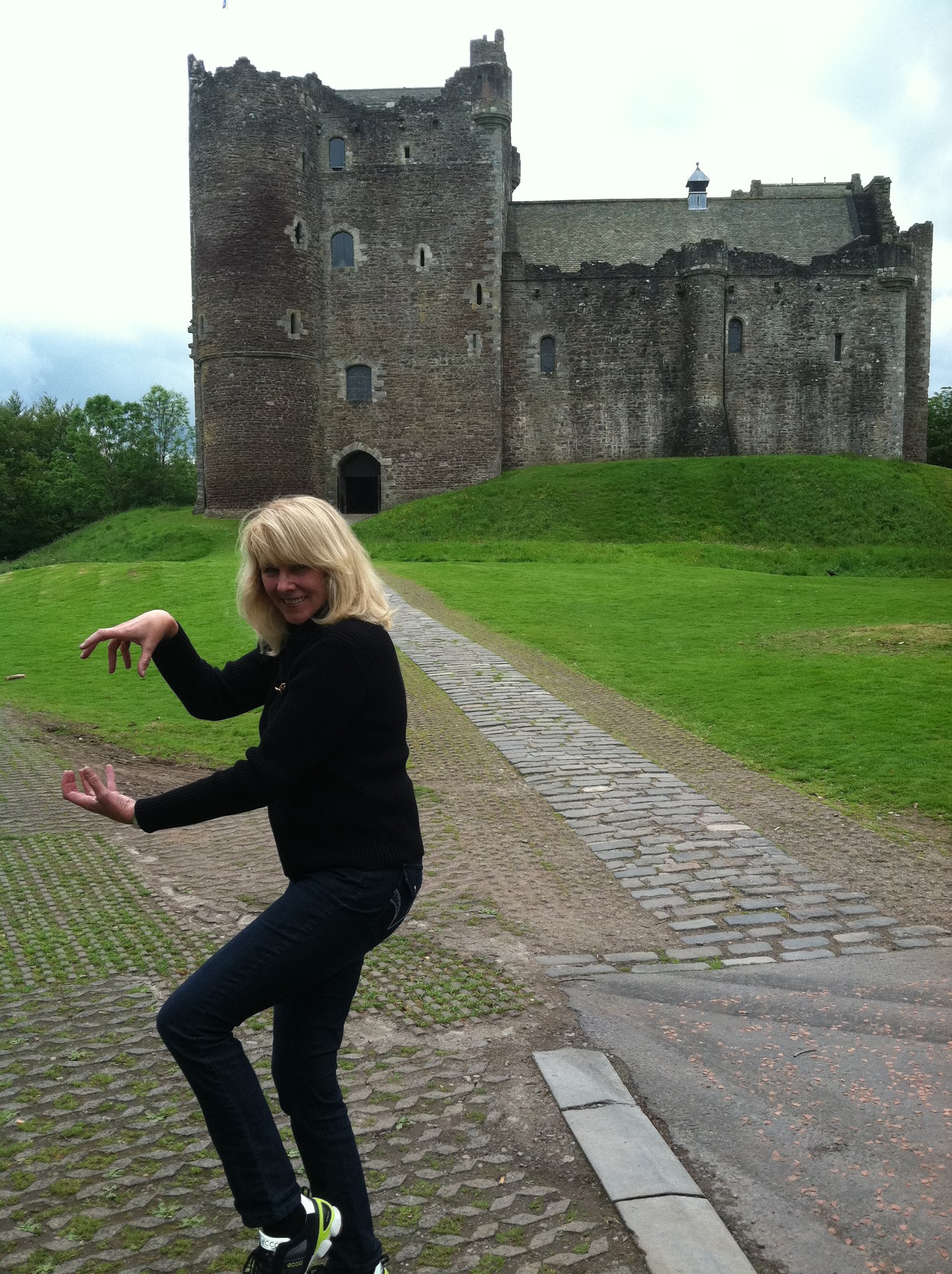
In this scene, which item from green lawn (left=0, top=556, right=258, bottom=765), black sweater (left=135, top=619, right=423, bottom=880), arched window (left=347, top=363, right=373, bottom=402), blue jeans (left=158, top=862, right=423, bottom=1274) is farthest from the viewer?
arched window (left=347, top=363, right=373, bottom=402)

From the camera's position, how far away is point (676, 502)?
114ft

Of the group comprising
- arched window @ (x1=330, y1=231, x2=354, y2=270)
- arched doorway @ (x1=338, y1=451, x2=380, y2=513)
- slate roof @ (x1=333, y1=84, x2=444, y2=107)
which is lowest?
arched doorway @ (x1=338, y1=451, x2=380, y2=513)

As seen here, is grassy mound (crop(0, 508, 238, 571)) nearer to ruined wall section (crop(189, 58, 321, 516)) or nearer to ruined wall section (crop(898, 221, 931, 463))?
ruined wall section (crop(189, 58, 321, 516))

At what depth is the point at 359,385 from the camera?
41.0 m

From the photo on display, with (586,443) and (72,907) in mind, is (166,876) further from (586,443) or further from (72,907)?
(586,443)

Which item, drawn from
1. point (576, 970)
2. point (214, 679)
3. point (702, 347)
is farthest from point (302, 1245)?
point (702, 347)

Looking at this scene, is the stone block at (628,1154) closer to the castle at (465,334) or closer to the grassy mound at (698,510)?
the grassy mound at (698,510)

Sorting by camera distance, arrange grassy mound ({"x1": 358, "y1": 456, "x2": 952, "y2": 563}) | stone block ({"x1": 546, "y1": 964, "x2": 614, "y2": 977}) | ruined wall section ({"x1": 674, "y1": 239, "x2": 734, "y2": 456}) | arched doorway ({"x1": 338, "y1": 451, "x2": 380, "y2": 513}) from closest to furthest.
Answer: stone block ({"x1": 546, "y1": 964, "x2": 614, "y2": 977}) < grassy mound ({"x1": 358, "y1": 456, "x2": 952, "y2": 563}) < ruined wall section ({"x1": 674, "y1": 239, "x2": 734, "y2": 456}) < arched doorway ({"x1": 338, "y1": 451, "x2": 380, "y2": 513})

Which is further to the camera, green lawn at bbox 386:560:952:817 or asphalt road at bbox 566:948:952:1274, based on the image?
green lawn at bbox 386:560:952:817

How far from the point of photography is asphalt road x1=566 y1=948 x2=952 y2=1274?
351cm

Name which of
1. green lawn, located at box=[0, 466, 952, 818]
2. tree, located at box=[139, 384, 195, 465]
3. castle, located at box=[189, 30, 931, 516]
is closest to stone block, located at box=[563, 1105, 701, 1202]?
green lawn, located at box=[0, 466, 952, 818]

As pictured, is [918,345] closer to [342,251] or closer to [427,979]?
[342,251]

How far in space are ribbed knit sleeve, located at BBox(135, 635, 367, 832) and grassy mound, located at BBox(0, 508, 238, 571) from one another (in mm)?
29729

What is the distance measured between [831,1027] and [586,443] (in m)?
37.4
